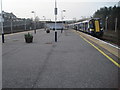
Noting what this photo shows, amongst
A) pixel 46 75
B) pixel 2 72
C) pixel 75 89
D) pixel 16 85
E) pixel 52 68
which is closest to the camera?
pixel 75 89

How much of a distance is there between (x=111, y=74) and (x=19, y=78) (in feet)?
10.3

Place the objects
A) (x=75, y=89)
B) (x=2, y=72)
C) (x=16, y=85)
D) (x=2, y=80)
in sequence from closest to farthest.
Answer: (x=75, y=89) < (x=16, y=85) < (x=2, y=80) < (x=2, y=72)

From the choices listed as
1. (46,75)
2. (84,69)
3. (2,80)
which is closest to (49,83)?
(46,75)

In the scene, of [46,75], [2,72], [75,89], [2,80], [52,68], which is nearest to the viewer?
[75,89]

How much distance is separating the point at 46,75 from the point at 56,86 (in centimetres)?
113

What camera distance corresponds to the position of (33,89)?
14.7ft

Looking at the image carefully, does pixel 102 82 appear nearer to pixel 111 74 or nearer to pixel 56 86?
pixel 111 74

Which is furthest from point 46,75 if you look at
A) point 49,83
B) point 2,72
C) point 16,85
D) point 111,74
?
point 111,74

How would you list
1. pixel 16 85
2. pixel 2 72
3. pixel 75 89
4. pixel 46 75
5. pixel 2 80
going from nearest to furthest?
pixel 75 89
pixel 16 85
pixel 2 80
pixel 46 75
pixel 2 72

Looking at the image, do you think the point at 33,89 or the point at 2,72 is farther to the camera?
the point at 2,72

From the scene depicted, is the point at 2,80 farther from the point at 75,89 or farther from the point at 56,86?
the point at 75,89

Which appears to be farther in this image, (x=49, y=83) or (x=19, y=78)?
(x=19, y=78)

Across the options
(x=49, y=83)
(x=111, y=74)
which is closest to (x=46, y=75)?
(x=49, y=83)

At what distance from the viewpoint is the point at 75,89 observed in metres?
4.45
